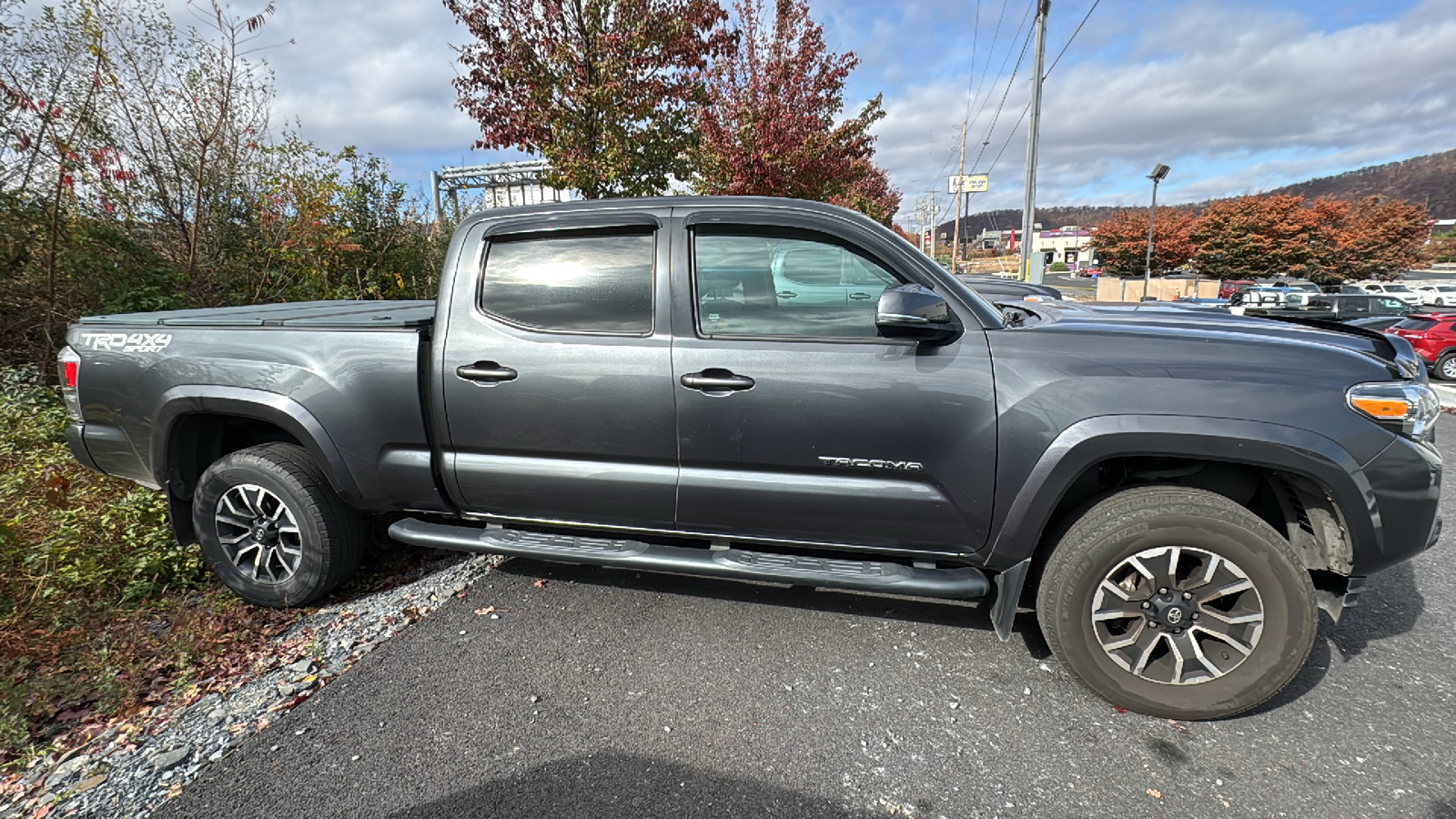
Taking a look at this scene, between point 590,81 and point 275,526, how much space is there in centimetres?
585

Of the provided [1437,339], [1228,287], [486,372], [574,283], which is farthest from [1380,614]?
[1228,287]

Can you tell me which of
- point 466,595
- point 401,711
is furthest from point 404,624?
point 401,711

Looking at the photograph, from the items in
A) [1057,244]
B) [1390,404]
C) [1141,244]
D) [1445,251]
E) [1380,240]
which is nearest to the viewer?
[1390,404]

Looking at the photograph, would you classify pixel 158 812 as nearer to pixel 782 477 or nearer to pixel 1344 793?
pixel 782 477

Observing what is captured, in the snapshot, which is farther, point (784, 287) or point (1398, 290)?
point (1398, 290)

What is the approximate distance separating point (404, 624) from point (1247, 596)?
11.4 feet

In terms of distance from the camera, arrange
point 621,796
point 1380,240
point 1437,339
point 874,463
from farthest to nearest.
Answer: point 1380,240 < point 1437,339 < point 874,463 < point 621,796

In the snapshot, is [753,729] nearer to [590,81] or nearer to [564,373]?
[564,373]

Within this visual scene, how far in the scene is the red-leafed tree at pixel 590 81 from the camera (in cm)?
694

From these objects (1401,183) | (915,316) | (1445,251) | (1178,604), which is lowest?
(1178,604)

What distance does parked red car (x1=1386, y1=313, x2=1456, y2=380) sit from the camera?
11406 mm

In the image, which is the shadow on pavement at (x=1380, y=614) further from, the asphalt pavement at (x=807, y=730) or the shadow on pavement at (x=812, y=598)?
the shadow on pavement at (x=812, y=598)

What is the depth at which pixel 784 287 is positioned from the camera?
2.80 metres

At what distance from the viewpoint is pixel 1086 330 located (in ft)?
8.05
